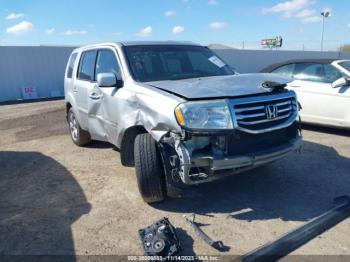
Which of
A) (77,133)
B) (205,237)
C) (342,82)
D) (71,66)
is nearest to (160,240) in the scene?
(205,237)

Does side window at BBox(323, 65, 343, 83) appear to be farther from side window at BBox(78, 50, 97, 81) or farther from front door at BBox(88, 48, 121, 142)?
side window at BBox(78, 50, 97, 81)

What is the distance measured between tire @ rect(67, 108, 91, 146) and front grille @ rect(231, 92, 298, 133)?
3.80 m

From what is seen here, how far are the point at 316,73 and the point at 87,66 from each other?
183 inches

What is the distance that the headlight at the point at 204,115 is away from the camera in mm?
3230

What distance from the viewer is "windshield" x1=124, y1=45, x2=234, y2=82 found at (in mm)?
4367

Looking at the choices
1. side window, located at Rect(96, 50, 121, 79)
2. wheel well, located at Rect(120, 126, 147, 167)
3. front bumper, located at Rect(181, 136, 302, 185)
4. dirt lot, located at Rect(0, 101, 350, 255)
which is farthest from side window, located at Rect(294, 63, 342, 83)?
wheel well, located at Rect(120, 126, 147, 167)

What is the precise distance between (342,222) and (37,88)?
49.5ft

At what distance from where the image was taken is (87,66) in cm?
566

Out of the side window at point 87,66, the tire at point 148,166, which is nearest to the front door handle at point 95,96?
the side window at point 87,66

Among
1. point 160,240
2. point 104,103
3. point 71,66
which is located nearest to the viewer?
point 160,240

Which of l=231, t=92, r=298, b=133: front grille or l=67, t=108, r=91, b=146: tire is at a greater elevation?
l=231, t=92, r=298, b=133: front grille

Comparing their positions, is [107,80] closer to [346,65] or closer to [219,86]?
[219,86]

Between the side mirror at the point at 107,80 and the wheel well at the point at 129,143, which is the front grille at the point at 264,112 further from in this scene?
the side mirror at the point at 107,80

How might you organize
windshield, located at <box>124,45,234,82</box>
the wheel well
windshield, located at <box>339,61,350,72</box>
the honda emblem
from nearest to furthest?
the honda emblem, the wheel well, windshield, located at <box>124,45,234,82</box>, windshield, located at <box>339,61,350,72</box>
